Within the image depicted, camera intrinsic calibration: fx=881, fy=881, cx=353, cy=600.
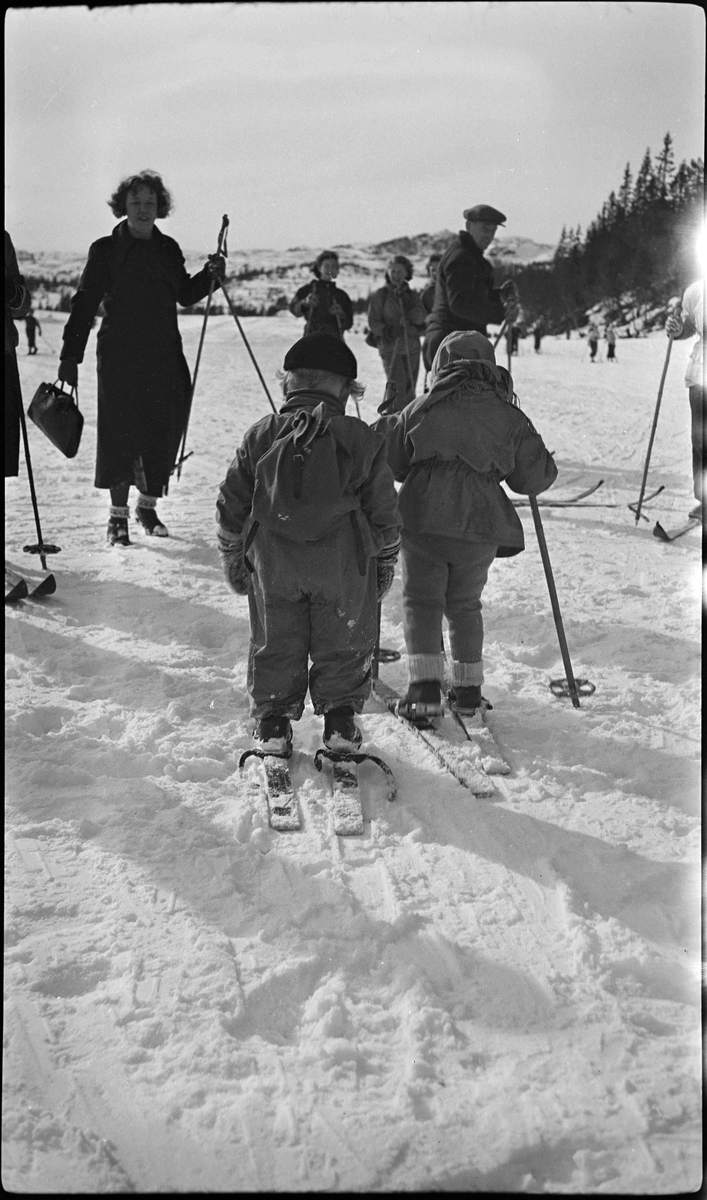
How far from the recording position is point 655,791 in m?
2.99

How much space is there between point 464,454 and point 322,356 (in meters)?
0.68

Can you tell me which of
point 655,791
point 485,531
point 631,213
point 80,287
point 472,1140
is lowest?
point 472,1140

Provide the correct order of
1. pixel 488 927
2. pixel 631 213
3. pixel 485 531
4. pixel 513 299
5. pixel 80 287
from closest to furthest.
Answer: pixel 488 927 < pixel 485 531 < pixel 80 287 < pixel 513 299 < pixel 631 213

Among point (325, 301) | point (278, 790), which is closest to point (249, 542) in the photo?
point (278, 790)

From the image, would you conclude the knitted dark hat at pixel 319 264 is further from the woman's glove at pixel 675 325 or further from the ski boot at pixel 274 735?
the ski boot at pixel 274 735

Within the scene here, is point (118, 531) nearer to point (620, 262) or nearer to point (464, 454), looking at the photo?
point (464, 454)

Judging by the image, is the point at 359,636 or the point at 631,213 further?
the point at 631,213

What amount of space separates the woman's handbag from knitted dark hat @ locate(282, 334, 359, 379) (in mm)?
1981

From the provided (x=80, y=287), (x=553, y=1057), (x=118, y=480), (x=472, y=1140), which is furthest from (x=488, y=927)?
(x=80, y=287)

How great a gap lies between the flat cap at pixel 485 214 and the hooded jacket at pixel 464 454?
2.36m

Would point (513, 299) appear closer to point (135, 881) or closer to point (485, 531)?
point (485, 531)

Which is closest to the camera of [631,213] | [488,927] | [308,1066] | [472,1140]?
[472,1140]

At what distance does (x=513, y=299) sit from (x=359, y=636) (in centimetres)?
368

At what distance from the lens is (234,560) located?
119 inches
